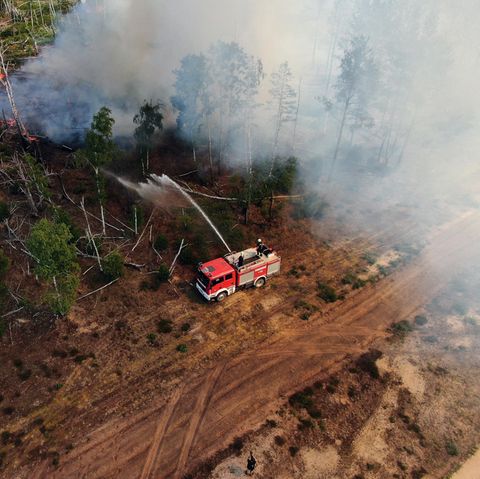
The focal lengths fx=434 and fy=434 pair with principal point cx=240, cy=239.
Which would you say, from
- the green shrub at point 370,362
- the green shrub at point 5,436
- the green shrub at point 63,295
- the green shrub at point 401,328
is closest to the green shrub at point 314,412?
the green shrub at point 370,362

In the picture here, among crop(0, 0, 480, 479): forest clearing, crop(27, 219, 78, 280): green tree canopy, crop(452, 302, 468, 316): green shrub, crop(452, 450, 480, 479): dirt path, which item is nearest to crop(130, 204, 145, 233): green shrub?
crop(0, 0, 480, 479): forest clearing

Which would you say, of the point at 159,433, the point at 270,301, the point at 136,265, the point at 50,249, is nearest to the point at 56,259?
the point at 50,249

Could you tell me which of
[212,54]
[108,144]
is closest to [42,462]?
[108,144]

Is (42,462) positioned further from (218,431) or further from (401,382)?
(401,382)

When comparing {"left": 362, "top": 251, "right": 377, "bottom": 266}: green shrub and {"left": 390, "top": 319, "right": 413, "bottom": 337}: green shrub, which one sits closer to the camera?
{"left": 390, "top": 319, "right": 413, "bottom": 337}: green shrub

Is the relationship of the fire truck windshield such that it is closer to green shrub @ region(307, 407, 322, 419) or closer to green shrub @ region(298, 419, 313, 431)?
green shrub @ region(307, 407, 322, 419)

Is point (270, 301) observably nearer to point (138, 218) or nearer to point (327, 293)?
point (327, 293)

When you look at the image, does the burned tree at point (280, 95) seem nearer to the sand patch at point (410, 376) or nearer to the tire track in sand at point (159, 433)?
the sand patch at point (410, 376)
